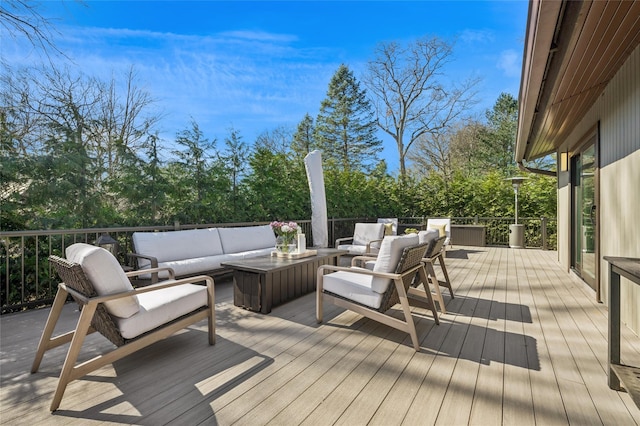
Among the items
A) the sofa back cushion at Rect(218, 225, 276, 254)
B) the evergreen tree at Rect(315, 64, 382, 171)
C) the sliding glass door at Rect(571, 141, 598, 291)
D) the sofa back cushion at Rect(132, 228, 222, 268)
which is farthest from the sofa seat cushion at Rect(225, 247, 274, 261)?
the evergreen tree at Rect(315, 64, 382, 171)

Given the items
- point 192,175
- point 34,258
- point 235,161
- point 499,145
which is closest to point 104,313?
point 34,258

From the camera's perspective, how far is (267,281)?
3.54 metres

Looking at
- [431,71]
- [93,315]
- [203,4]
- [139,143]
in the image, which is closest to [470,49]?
[431,71]

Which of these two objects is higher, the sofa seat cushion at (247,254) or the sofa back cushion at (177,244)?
the sofa back cushion at (177,244)

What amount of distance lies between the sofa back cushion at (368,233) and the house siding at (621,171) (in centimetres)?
349

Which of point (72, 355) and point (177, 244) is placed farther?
point (177, 244)

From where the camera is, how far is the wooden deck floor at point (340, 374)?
5.74 feet

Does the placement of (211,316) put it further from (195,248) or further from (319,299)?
(195,248)

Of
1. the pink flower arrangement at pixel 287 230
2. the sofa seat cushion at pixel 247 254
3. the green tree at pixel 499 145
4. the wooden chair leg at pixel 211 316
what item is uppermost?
the green tree at pixel 499 145

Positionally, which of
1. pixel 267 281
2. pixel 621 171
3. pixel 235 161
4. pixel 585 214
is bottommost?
pixel 267 281

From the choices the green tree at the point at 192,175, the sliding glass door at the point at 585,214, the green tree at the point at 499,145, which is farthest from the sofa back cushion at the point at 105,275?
the green tree at the point at 499,145

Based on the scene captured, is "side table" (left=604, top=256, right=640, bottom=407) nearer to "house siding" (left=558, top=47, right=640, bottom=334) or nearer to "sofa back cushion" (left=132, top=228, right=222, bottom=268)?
"house siding" (left=558, top=47, right=640, bottom=334)

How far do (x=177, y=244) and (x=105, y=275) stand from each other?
259 centimetres

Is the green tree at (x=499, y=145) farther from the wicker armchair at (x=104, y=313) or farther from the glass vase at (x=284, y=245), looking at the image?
the wicker armchair at (x=104, y=313)
